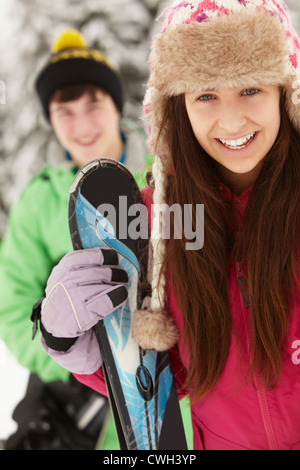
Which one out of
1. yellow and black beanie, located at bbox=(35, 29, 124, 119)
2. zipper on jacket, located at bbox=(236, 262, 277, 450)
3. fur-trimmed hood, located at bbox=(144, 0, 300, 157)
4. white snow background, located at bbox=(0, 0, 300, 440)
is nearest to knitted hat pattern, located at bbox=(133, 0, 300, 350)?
fur-trimmed hood, located at bbox=(144, 0, 300, 157)

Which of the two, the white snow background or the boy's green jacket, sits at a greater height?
the white snow background

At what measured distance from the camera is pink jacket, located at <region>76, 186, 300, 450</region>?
1.11m

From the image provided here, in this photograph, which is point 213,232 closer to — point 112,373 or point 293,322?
point 293,322

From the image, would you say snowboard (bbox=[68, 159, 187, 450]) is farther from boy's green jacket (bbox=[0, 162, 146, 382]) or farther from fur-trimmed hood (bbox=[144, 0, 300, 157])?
boy's green jacket (bbox=[0, 162, 146, 382])

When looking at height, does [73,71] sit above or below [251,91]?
above

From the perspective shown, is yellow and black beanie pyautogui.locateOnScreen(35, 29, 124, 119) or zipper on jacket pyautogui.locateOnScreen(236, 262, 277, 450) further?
yellow and black beanie pyautogui.locateOnScreen(35, 29, 124, 119)

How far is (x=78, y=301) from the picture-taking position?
1.09 m

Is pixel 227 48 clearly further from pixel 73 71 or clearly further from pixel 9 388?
pixel 9 388

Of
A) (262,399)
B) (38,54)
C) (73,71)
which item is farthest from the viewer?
(38,54)

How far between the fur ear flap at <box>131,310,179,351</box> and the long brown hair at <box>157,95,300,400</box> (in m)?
0.04

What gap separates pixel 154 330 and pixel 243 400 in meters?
0.28

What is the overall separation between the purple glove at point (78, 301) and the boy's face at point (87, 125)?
1.19 m

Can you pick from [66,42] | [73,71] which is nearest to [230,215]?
[73,71]

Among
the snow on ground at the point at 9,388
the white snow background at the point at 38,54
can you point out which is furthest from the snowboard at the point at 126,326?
the white snow background at the point at 38,54
